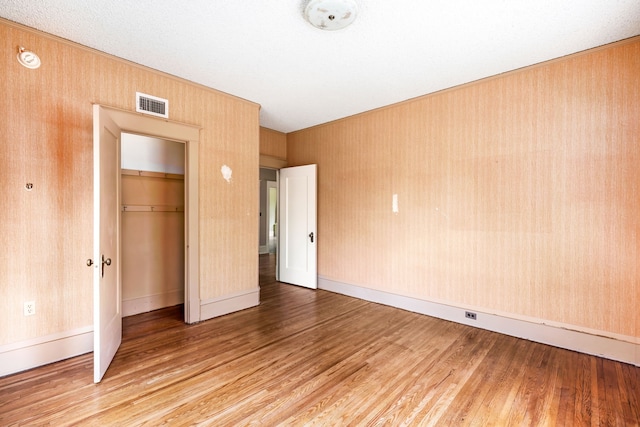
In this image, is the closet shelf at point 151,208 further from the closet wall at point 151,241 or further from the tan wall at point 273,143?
the tan wall at point 273,143

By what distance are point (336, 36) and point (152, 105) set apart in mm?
2096

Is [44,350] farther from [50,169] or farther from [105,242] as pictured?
[50,169]

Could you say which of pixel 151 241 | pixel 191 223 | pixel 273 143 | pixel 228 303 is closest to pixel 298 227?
pixel 273 143

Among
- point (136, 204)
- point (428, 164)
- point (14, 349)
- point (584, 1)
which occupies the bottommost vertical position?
point (14, 349)

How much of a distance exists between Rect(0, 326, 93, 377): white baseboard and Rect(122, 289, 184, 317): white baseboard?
39.5 inches

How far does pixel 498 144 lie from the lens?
130 inches

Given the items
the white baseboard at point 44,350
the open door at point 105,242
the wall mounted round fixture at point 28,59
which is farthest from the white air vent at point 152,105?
the white baseboard at point 44,350

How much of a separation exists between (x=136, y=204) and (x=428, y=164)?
12.8ft

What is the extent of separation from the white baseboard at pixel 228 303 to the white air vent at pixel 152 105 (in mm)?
2263

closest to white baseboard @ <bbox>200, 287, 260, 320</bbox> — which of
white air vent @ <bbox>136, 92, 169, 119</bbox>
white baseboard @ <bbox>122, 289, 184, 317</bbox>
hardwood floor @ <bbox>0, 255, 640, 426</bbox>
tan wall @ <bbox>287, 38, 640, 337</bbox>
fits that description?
hardwood floor @ <bbox>0, 255, 640, 426</bbox>

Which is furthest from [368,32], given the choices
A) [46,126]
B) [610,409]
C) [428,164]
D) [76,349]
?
[76,349]

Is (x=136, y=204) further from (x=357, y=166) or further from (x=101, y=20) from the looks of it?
(x=357, y=166)

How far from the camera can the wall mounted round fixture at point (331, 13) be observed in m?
2.13

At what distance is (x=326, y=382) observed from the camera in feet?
7.63
